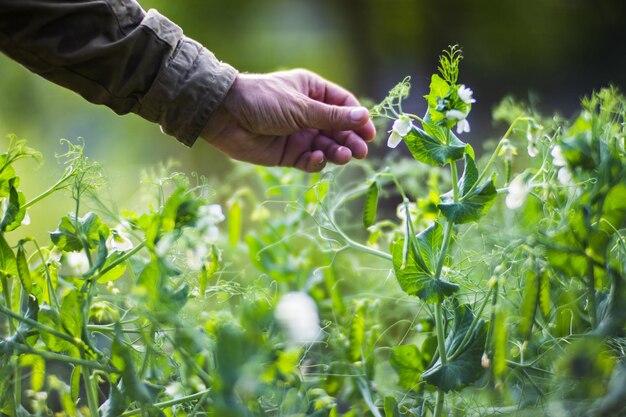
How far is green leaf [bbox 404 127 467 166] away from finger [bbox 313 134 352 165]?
311 millimetres

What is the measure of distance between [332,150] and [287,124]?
0.08 m

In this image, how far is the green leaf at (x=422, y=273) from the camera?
2.00 feet

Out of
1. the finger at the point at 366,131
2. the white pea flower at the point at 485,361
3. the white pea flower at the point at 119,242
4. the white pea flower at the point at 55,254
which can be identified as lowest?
the white pea flower at the point at 485,361

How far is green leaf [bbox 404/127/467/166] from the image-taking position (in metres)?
0.62

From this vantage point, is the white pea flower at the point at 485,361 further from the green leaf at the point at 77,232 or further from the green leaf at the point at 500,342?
the green leaf at the point at 77,232

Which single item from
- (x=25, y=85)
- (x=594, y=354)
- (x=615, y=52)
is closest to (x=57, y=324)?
(x=594, y=354)

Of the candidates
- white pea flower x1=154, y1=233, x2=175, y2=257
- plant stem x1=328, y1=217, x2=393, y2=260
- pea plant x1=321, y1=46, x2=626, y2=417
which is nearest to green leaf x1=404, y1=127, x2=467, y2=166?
pea plant x1=321, y1=46, x2=626, y2=417

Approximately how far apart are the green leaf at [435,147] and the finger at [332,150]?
0.31 metres

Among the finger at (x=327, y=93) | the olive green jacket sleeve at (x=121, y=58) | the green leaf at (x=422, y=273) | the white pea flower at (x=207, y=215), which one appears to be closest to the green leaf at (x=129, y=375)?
the white pea flower at (x=207, y=215)

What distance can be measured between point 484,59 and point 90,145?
146 cm

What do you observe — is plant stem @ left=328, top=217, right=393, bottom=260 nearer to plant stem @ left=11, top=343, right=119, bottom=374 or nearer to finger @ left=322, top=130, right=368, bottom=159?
finger @ left=322, top=130, right=368, bottom=159

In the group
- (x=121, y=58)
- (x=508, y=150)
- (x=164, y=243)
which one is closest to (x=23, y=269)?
(x=164, y=243)

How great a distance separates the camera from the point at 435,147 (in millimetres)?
627

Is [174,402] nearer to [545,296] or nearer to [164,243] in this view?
[164,243]
